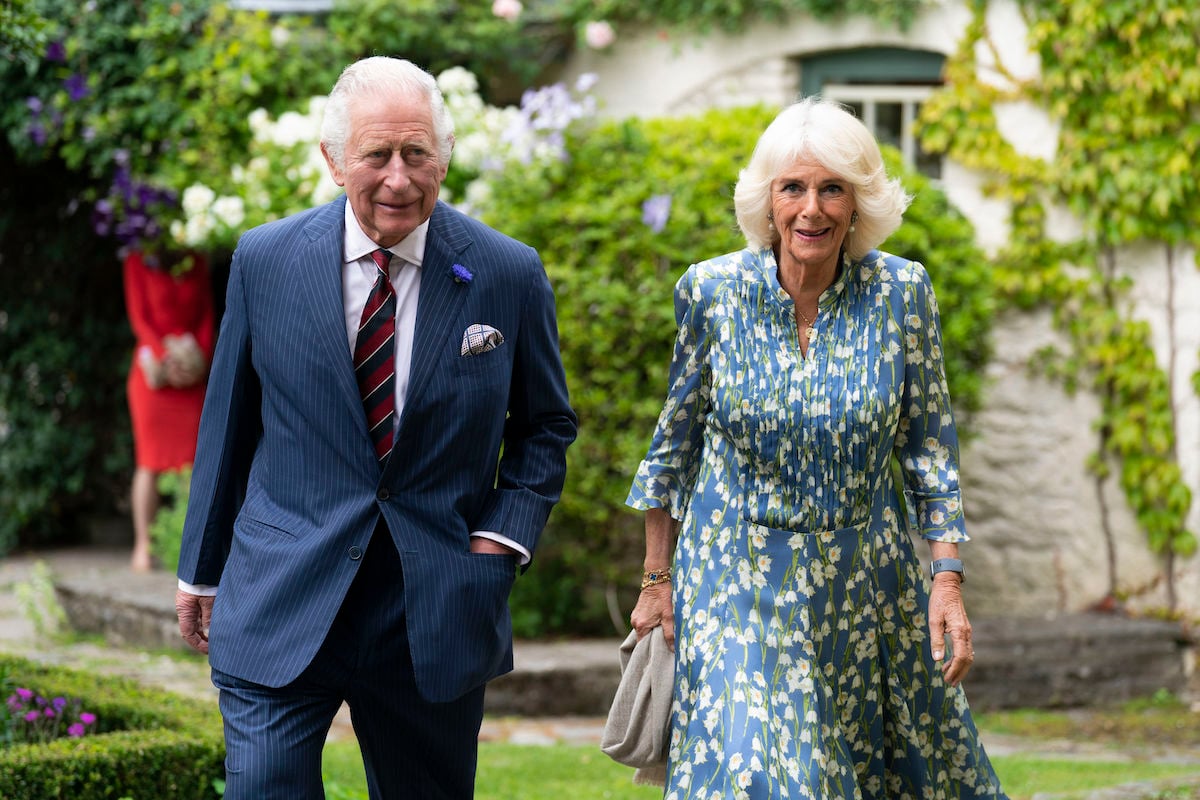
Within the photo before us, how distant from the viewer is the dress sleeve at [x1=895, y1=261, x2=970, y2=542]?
3.66 m

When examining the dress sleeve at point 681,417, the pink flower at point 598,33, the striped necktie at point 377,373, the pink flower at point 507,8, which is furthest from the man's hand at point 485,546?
the pink flower at point 507,8

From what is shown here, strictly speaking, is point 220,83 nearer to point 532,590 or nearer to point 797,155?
point 532,590

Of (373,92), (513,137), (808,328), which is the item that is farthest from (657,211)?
(373,92)

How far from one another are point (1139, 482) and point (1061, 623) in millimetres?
833

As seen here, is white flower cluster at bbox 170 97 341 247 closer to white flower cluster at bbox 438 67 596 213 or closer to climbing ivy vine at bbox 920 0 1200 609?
white flower cluster at bbox 438 67 596 213

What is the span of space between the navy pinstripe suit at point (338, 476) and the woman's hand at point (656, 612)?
51cm

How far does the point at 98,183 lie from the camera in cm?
1001

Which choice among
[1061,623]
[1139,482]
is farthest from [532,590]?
[1139,482]

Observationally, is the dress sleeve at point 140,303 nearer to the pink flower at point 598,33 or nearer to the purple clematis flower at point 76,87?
the purple clematis flower at point 76,87

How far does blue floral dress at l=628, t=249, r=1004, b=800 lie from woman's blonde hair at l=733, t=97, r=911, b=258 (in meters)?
0.09

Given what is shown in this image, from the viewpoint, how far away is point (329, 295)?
3.21 m

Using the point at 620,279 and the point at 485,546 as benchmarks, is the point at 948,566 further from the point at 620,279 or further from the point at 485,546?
the point at 620,279

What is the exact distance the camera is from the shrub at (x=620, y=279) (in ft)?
23.4

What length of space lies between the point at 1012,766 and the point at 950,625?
2815 mm
